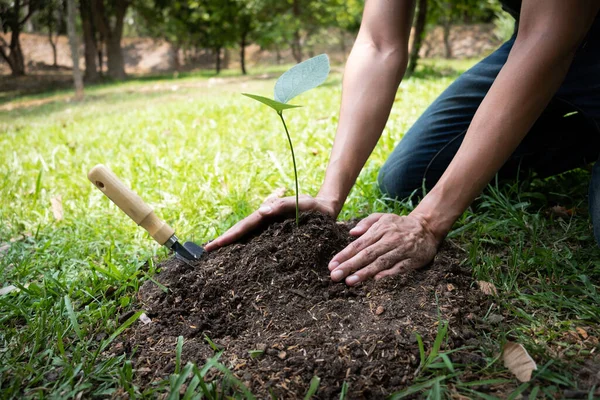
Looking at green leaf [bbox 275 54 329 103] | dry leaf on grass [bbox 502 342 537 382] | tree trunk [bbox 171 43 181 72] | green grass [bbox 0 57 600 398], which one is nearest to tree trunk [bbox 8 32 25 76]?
tree trunk [bbox 171 43 181 72]

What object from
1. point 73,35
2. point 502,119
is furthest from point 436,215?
point 73,35

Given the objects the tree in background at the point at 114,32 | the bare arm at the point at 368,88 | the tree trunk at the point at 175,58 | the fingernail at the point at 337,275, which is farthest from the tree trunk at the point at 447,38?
the fingernail at the point at 337,275

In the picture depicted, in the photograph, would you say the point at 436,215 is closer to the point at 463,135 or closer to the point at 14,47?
A: the point at 463,135

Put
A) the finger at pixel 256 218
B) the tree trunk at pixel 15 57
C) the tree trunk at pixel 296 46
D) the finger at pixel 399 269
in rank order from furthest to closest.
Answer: the tree trunk at pixel 296 46 < the tree trunk at pixel 15 57 < the finger at pixel 256 218 < the finger at pixel 399 269

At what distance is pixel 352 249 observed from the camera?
1.40m

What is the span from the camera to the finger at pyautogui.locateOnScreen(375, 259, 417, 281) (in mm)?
1365

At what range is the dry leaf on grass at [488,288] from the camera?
1.43 m

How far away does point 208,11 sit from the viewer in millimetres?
14641

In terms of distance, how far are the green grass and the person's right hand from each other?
1.01 ft

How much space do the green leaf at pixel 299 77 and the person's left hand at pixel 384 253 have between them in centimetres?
48

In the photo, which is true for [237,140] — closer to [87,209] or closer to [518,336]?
[87,209]

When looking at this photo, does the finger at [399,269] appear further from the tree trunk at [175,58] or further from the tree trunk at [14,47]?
the tree trunk at [175,58]

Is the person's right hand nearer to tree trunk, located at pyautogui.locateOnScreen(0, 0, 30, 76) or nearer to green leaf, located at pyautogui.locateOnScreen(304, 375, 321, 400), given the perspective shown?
green leaf, located at pyautogui.locateOnScreen(304, 375, 321, 400)

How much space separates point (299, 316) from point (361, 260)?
252mm
